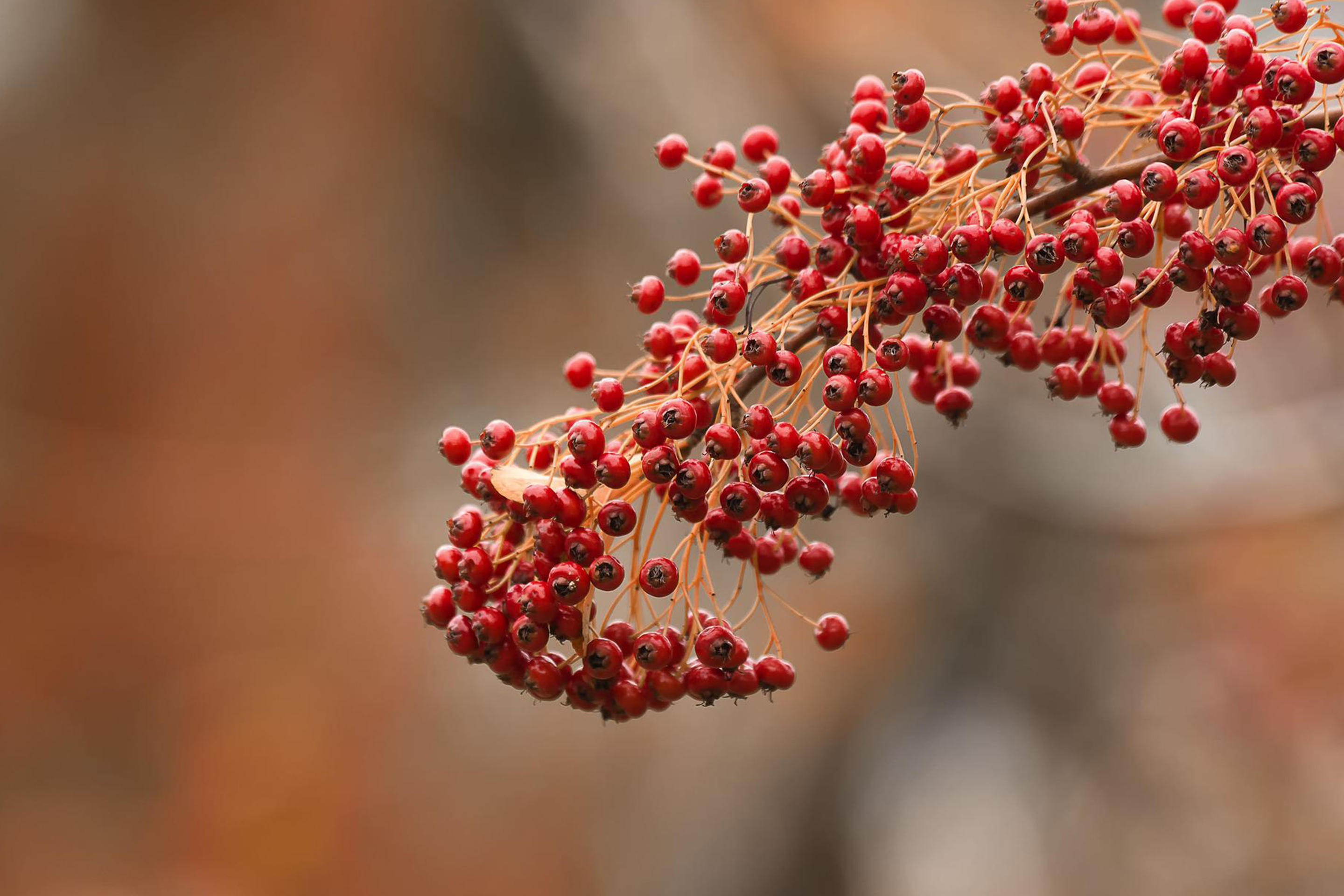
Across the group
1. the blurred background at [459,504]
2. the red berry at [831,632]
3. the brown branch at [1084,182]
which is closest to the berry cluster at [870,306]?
the brown branch at [1084,182]

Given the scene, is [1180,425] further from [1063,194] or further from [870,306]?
[870,306]

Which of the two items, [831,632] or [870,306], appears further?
[831,632]

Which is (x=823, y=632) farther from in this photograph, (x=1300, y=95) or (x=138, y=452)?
(x=138, y=452)

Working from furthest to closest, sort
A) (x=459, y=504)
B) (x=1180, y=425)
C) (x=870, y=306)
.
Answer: (x=459, y=504), (x=1180, y=425), (x=870, y=306)

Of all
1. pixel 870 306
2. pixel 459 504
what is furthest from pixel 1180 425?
pixel 459 504

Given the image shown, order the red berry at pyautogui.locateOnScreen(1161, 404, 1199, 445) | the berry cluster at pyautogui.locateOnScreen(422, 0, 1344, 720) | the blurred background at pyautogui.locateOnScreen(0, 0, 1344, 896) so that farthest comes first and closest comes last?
the blurred background at pyautogui.locateOnScreen(0, 0, 1344, 896) < the red berry at pyautogui.locateOnScreen(1161, 404, 1199, 445) < the berry cluster at pyautogui.locateOnScreen(422, 0, 1344, 720)

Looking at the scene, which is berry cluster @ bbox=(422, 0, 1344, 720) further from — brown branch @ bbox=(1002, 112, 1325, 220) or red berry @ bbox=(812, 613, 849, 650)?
red berry @ bbox=(812, 613, 849, 650)

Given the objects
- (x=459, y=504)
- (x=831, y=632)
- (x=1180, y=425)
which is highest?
(x=1180, y=425)

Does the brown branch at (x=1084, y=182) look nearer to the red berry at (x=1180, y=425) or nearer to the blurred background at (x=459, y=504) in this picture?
the red berry at (x=1180, y=425)

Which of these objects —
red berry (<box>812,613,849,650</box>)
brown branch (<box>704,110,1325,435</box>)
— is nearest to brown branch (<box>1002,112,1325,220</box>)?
brown branch (<box>704,110,1325,435</box>)
